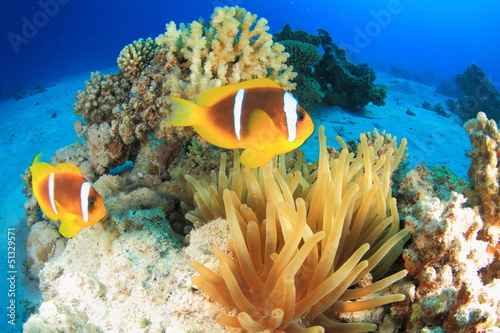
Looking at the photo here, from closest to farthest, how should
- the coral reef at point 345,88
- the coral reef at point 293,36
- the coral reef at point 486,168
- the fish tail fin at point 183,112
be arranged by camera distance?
the fish tail fin at point 183,112 < the coral reef at point 486,168 < the coral reef at point 345,88 < the coral reef at point 293,36

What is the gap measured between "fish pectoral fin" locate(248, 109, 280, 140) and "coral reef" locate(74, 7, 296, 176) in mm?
1550

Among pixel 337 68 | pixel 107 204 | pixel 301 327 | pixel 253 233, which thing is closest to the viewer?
pixel 301 327

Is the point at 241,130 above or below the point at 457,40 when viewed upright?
below

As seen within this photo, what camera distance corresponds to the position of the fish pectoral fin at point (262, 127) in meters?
1.43

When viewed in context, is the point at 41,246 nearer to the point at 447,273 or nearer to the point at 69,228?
the point at 69,228

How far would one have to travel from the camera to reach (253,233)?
1.52 m

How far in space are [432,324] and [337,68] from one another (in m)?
7.27

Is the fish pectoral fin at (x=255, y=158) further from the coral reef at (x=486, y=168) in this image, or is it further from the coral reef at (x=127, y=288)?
the coral reef at (x=486, y=168)

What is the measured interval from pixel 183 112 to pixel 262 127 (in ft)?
1.43

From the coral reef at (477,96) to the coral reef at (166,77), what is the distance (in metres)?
11.7

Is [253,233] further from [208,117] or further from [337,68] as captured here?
[337,68]

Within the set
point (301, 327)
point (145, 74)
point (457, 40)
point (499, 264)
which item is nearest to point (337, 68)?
point (145, 74)

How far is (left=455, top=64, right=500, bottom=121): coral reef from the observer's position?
1188 centimetres

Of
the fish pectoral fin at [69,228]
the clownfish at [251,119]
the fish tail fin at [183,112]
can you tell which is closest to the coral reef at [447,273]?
the clownfish at [251,119]
